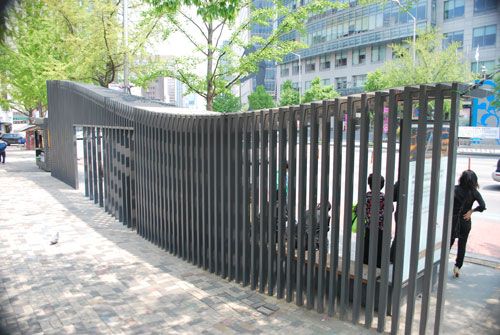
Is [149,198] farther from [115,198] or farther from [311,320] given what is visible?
[311,320]

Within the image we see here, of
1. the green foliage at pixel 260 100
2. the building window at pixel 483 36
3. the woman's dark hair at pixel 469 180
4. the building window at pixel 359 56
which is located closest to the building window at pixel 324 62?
the building window at pixel 359 56

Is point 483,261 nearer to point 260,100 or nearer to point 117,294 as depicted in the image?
point 117,294

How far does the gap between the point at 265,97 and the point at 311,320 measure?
191ft

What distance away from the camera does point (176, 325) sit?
452 cm

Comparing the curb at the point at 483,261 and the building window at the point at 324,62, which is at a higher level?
the building window at the point at 324,62

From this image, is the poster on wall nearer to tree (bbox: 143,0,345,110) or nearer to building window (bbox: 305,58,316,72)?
tree (bbox: 143,0,345,110)

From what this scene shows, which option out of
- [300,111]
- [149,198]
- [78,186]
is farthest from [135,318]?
[78,186]

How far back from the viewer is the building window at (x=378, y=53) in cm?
4822

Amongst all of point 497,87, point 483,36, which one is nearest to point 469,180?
point 497,87

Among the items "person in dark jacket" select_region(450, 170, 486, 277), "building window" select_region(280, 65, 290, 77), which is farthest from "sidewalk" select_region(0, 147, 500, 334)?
"building window" select_region(280, 65, 290, 77)

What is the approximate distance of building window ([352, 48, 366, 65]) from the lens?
5072 centimetres

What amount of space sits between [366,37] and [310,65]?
11.8m

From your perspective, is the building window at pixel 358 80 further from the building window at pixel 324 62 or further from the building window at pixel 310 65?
the building window at pixel 310 65

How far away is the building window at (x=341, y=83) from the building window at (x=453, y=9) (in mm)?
16171
